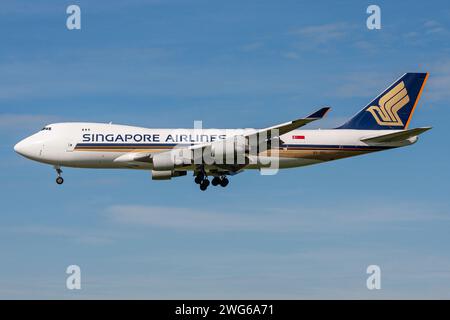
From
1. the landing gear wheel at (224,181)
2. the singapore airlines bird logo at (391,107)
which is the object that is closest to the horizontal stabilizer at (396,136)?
the singapore airlines bird logo at (391,107)

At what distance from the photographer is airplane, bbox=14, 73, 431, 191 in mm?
67562

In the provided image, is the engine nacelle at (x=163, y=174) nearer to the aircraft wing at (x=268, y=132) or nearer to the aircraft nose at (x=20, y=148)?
the aircraft wing at (x=268, y=132)

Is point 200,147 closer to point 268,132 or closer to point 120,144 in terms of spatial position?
point 268,132

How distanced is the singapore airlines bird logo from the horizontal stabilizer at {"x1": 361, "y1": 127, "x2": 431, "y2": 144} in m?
3.75

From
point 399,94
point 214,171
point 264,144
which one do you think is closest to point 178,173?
point 214,171

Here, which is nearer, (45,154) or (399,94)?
(45,154)

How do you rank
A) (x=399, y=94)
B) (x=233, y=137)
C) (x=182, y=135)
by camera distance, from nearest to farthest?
1. (x=233, y=137)
2. (x=182, y=135)
3. (x=399, y=94)

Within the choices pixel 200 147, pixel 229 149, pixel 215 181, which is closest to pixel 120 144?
pixel 200 147

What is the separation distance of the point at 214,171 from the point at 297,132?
8212 millimetres

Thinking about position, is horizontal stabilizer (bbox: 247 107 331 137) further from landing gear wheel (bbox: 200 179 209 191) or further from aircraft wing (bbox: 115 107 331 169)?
landing gear wheel (bbox: 200 179 209 191)

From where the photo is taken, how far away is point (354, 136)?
75.1 m

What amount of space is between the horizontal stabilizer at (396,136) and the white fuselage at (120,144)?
70 centimetres

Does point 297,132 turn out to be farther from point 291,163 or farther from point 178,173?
point 178,173

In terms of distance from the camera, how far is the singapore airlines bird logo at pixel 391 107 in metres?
77.5
